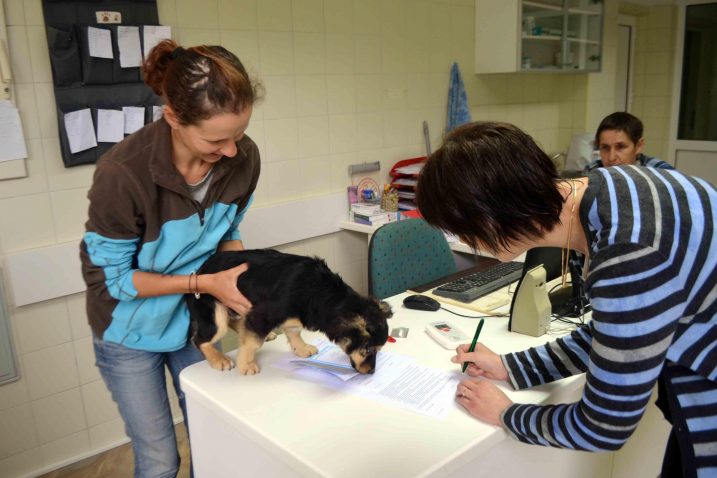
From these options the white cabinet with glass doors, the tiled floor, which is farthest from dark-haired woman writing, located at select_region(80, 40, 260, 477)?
the white cabinet with glass doors

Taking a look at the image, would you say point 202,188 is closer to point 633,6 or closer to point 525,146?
point 525,146

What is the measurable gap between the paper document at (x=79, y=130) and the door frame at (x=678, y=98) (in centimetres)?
517

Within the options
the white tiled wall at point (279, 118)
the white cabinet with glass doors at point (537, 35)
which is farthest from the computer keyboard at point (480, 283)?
the white cabinet with glass doors at point (537, 35)

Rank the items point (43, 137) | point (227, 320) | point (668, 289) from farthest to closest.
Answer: point (43, 137) < point (227, 320) < point (668, 289)

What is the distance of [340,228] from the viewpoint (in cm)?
329

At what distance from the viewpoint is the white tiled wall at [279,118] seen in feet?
7.20

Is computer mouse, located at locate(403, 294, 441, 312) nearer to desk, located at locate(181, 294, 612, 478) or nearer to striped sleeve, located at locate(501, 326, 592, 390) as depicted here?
desk, located at locate(181, 294, 612, 478)

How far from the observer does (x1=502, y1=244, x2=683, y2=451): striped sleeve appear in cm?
84

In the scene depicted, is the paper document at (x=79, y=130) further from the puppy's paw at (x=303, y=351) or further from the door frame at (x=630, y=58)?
the door frame at (x=630, y=58)

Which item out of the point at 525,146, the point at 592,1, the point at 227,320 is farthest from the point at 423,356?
the point at 592,1

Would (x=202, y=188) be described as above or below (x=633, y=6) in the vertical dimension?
below

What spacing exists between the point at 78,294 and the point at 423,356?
5.32 feet

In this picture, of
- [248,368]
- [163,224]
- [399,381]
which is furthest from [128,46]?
[399,381]

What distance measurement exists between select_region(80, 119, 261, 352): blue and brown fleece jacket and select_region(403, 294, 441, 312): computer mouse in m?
0.68
